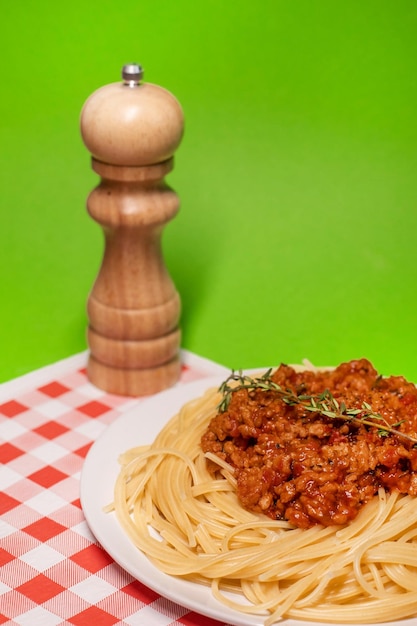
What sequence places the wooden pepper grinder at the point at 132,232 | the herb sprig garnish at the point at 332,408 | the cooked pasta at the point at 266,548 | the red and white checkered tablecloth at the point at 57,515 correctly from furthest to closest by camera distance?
the wooden pepper grinder at the point at 132,232
the herb sprig garnish at the point at 332,408
the red and white checkered tablecloth at the point at 57,515
the cooked pasta at the point at 266,548

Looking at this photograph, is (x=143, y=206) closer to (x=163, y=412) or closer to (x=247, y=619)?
(x=163, y=412)

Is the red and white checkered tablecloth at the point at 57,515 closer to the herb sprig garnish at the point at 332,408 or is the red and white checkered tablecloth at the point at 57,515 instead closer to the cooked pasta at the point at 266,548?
the cooked pasta at the point at 266,548

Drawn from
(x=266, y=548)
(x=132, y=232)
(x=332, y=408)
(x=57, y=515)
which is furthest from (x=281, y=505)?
(x=132, y=232)

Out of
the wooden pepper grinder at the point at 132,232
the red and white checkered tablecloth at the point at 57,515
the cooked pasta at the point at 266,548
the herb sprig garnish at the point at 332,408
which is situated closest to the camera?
the cooked pasta at the point at 266,548

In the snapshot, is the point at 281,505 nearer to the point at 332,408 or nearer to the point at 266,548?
the point at 266,548

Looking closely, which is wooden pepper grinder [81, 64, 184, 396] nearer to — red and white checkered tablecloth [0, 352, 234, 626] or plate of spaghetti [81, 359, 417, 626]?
red and white checkered tablecloth [0, 352, 234, 626]

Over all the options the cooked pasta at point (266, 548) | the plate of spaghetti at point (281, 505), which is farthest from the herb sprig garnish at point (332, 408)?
the cooked pasta at point (266, 548)

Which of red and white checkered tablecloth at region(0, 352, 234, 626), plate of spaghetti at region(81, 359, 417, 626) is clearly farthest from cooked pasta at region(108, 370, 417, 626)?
red and white checkered tablecloth at region(0, 352, 234, 626)
